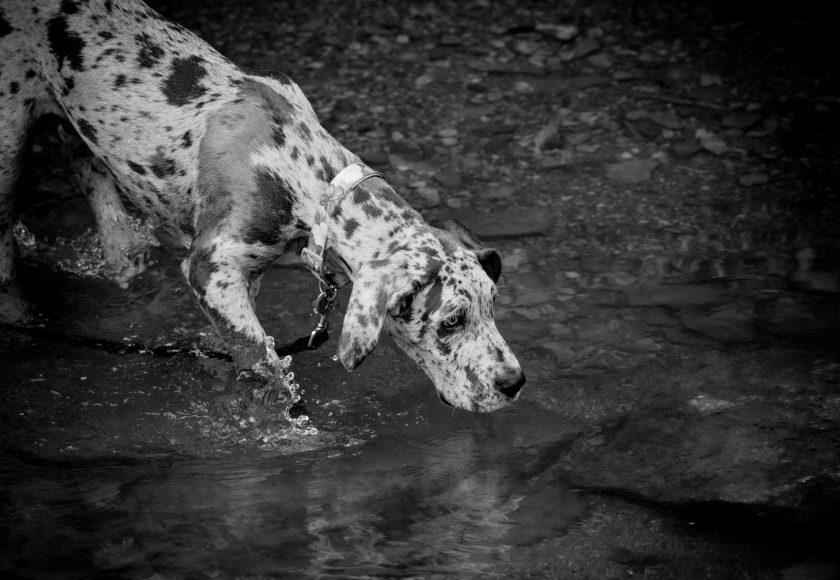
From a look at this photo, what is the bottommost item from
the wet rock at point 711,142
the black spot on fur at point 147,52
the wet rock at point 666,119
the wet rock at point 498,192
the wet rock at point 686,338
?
the wet rock at point 686,338

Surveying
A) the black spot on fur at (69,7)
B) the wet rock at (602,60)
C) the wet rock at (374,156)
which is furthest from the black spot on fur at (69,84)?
the wet rock at (602,60)

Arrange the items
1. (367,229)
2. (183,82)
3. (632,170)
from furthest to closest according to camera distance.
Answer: (632,170) < (183,82) < (367,229)

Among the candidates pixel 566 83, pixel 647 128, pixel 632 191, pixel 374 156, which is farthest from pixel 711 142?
pixel 374 156

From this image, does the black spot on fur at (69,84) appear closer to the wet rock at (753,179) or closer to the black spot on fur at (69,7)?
the black spot on fur at (69,7)

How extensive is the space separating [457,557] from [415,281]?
1.20 m

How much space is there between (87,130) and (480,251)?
86.4 inches

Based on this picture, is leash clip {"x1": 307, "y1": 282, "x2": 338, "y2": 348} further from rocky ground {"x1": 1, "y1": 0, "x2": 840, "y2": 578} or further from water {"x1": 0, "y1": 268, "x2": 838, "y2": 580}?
rocky ground {"x1": 1, "y1": 0, "x2": 840, "y2": 578}

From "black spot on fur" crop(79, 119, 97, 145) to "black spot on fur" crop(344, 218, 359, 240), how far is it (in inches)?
59.9

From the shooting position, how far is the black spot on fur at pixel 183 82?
4.70 meters

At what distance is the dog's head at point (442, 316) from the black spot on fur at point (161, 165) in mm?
1208

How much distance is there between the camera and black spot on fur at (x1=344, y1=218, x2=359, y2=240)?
4.33 meters

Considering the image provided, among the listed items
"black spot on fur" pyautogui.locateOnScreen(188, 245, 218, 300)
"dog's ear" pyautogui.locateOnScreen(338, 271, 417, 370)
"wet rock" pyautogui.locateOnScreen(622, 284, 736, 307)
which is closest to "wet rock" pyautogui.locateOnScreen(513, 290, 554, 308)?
"wet rock" pyautogui.locateOnScreen(622, 284, 736, 307)

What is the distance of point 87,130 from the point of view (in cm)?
481

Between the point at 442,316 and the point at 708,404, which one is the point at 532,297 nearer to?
the point at 708,404
